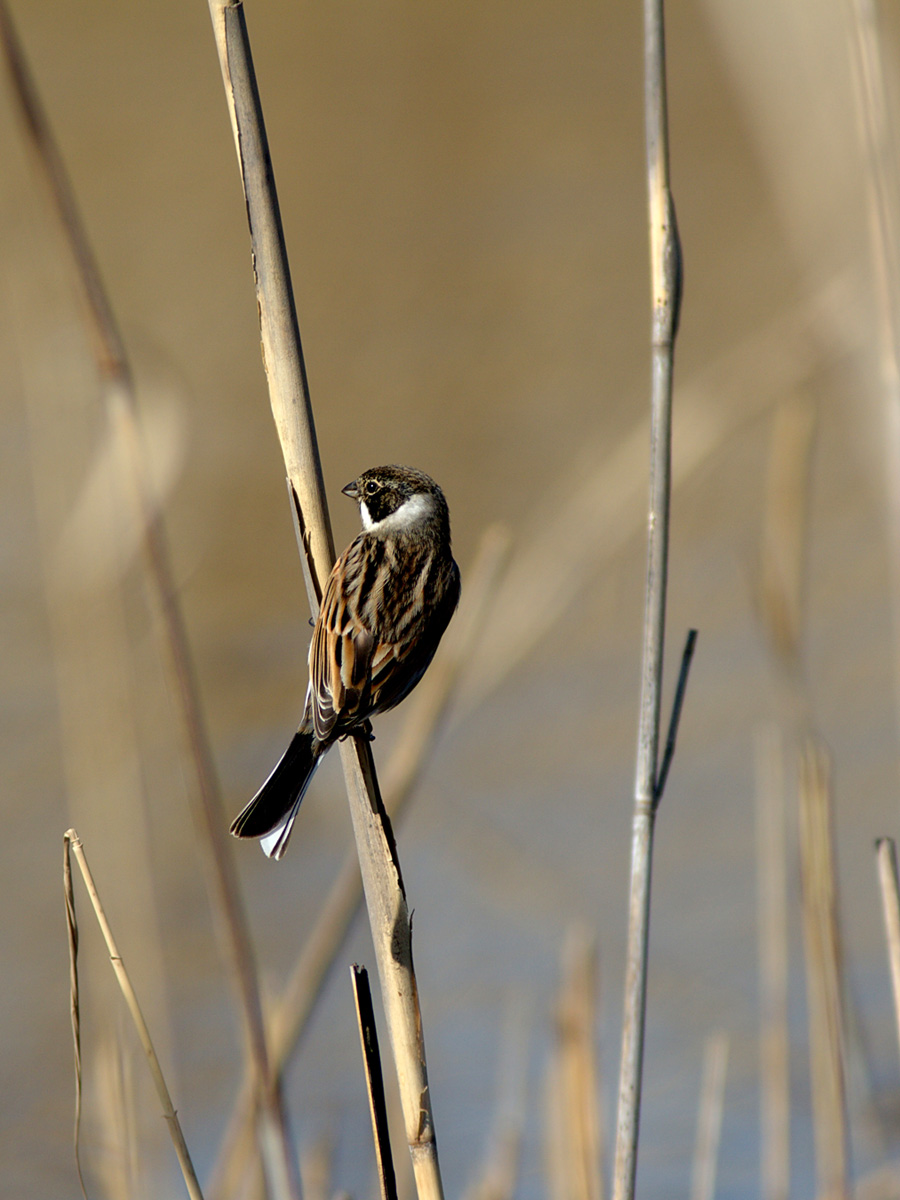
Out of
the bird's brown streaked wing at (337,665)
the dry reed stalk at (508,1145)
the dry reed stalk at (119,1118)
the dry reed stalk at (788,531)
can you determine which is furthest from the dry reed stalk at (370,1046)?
the dry reed stalk at (508,1145)

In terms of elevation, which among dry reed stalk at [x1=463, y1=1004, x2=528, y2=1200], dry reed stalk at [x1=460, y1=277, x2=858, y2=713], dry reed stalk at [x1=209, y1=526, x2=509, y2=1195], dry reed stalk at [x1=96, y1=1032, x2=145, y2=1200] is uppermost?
dry reed stalk at [x1=460, y1=277, x2=858, y2=713]

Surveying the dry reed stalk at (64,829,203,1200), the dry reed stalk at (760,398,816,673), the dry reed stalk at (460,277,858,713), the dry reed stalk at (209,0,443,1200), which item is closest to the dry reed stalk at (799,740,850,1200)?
the dry reed stalk at (760,398,816,673)

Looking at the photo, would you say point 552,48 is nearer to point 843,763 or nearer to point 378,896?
point 843,763

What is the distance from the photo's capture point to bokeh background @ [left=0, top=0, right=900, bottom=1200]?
129 inches

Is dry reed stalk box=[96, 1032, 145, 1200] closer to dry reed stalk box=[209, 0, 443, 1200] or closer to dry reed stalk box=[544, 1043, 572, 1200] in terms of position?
dry reed stalk box=[209, 0, 443, 1200]

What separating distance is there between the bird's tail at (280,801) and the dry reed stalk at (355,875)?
158 millimetres

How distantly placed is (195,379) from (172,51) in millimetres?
3327

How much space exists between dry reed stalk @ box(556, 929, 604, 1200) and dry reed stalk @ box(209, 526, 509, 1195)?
615 millimetres

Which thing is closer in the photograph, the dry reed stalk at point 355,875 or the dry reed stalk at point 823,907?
the dry reed stalk at point 355,875

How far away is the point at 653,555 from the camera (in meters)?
2.13

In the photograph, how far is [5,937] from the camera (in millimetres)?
5457

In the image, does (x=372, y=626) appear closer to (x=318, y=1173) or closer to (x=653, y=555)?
(x=653, y=555)

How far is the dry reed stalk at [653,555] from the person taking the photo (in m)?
2.07

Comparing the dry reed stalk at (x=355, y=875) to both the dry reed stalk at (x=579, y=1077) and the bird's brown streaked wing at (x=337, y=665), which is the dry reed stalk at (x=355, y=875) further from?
the dry reed stalk at (x=579, y=1077)
